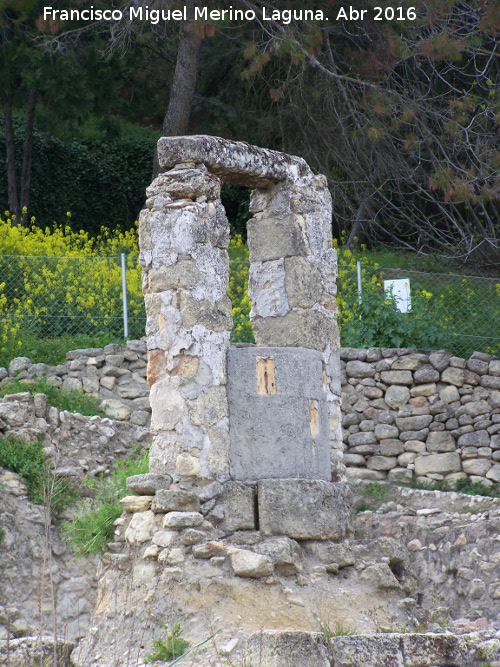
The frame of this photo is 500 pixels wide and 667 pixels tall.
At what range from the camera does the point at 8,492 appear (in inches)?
261

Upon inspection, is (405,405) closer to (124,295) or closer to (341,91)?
(124,295)

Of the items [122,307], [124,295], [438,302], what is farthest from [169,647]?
[438,302]

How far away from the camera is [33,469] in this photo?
680 centimetres

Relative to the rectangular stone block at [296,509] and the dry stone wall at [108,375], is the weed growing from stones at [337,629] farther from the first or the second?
the dry stone wall at [108,375]

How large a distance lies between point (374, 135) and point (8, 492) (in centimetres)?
666

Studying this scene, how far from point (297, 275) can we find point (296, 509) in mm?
1689

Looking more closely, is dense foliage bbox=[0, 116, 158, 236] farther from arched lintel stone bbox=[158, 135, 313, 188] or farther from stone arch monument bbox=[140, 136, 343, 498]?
stone arch monument bbox=[140, 136, 343, 498]

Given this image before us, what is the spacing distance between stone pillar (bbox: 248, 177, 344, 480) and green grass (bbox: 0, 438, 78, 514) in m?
1.96

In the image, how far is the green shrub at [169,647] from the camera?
15.3 ft

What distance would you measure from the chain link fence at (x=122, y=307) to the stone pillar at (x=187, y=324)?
4.09 m

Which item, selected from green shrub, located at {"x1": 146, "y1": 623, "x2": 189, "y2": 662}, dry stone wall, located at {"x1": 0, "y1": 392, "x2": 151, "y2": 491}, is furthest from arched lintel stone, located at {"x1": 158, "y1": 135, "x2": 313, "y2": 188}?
green shrub, located at {"x1": 146, "y1": 623, "x2": 189, "y2": 662}

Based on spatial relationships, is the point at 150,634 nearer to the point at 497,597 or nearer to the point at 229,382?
the point at 229,382

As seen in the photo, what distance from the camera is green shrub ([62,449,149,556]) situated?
18.9 ft

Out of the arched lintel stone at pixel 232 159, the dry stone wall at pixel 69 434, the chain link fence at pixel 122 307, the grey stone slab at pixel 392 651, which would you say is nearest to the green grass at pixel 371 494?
the chain link fence at pixel 122 307
